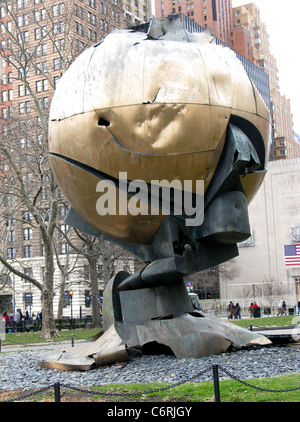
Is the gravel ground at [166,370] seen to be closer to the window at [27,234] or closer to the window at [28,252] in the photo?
the window at [27,234]

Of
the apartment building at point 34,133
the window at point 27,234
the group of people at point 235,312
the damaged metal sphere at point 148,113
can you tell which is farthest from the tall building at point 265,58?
the damaged metal sphere at point 148,113

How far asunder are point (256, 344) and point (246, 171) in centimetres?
352

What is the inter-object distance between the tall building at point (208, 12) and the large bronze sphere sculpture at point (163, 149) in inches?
4646

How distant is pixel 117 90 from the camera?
31.9ft

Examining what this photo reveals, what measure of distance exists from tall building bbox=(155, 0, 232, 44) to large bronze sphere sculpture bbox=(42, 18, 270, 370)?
4646 inches

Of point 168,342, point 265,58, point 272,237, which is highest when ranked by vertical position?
point 265,58

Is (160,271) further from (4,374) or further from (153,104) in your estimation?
(4,374)

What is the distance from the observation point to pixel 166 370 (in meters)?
9.67

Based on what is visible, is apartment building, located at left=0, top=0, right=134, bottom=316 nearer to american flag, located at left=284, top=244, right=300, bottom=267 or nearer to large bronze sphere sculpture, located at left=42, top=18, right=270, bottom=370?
american flag, located at left=284, top=244, right=300, bottom=267

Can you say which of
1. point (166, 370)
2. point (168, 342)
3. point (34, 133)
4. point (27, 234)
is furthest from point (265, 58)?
point (166, 370)

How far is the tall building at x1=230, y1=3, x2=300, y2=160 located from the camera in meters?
128

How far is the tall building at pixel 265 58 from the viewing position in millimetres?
128500

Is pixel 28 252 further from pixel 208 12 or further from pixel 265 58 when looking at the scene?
pixel 265 58

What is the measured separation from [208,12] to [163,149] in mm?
123964
